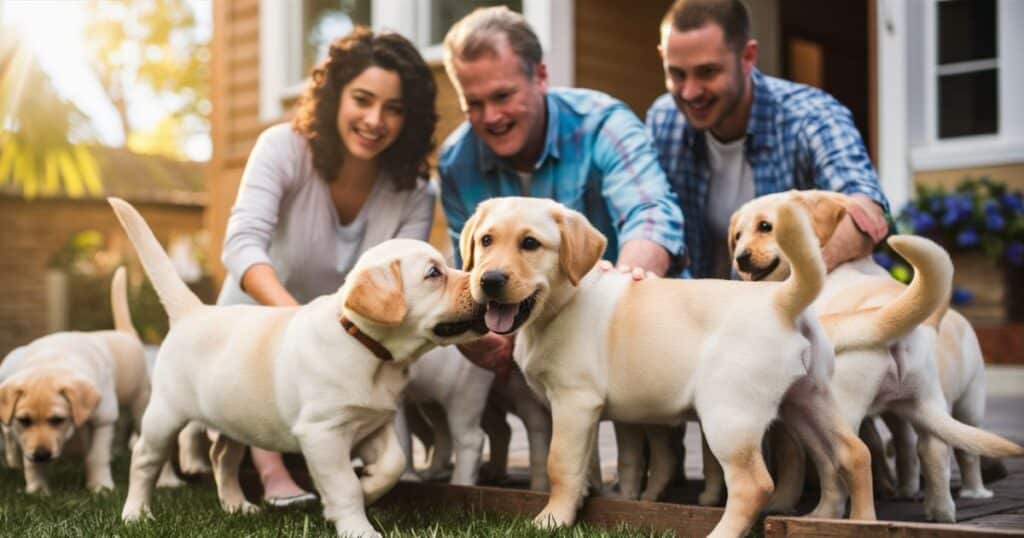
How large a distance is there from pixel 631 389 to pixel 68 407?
8.78ft

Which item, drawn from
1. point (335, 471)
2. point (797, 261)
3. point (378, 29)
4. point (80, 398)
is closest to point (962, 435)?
point (797, 261)

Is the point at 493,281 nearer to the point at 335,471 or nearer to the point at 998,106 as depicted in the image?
the point at 335,471

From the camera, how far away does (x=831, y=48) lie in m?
13.8

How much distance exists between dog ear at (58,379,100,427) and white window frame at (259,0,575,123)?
13.8 feet

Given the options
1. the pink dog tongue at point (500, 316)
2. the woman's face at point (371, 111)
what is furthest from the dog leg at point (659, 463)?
the woman's face at point (371, 111)

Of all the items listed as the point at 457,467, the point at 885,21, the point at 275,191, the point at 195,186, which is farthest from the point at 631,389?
the point at 195,186

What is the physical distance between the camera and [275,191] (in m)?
4.92

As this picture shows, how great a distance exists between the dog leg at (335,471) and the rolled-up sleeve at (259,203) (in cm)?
125

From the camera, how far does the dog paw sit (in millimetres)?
3998

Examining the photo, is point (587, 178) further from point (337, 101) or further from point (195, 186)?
point (195, 186)

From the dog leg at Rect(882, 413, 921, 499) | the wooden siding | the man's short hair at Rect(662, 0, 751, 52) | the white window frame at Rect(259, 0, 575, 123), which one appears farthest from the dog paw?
the wooden siding

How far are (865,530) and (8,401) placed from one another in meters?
3.54

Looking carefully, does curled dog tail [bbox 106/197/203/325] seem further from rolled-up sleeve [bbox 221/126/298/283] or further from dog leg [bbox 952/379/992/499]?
dog leg [bbox 952/379/992/499]

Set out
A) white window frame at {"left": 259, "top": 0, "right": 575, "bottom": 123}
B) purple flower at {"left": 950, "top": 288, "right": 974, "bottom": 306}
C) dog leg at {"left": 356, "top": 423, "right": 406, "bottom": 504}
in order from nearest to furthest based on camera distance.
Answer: dog leg at {"left": 356, "top": 423, "right": 406, "bottom": 504}, purple flower at {"left": 950, "top": 288, "right": 974, "bottom": 306}, white window frame at {"left": 259, "top": 0, "right": 575, "bottom": 123}
